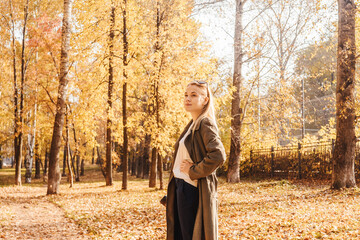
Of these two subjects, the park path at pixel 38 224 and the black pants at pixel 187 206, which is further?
the park path at pixel 38 224

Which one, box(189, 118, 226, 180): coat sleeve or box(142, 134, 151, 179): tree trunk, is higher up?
box(189, 118, 226, 180): coat sleeve

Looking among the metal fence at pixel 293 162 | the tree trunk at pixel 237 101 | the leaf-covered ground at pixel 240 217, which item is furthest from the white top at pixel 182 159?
the tree trunk at pixel 237 101

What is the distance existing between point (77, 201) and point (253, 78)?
993cm

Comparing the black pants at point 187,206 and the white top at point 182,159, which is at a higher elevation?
the white top at point 182,159

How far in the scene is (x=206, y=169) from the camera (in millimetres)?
2539

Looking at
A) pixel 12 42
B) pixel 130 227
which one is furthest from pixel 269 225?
pixel 12 42

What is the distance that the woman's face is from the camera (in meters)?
2.83

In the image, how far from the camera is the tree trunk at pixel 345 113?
1035cm

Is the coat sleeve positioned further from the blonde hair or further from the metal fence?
the metal fence

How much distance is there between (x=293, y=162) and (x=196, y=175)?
15.3 m

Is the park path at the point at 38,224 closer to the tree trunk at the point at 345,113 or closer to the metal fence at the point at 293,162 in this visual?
the tree trunk at the point at 345,113

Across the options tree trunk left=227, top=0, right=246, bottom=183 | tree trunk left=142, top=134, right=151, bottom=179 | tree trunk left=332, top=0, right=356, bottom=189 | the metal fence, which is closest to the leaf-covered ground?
tree trunk left=332, top=0, right=356, bottom=189

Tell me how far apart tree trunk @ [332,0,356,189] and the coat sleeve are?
353 inches

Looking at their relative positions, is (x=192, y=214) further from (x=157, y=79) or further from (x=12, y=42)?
(x=12, y=42)
